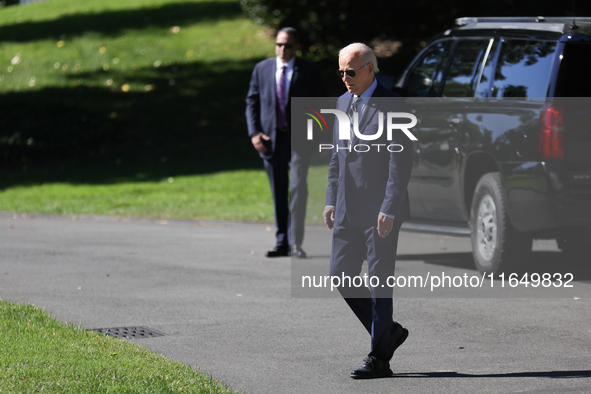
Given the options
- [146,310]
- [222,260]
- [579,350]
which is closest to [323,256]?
[222,260]

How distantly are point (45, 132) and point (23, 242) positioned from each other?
11401mm

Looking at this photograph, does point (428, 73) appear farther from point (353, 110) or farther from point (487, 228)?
point (353, 110)

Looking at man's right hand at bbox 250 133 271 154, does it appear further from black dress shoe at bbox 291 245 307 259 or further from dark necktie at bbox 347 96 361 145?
dark necktie at bbox 347 96 361 145

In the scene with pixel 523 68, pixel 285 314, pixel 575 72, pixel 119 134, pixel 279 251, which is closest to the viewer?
pixel 285 314

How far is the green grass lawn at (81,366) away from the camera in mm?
4562

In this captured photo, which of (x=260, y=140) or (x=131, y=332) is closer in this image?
(x=131, y=332)

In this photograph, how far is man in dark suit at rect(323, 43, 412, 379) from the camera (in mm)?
4934

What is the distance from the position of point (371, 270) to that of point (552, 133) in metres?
2.90

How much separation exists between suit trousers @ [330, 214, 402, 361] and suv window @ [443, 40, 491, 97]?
3635 mm

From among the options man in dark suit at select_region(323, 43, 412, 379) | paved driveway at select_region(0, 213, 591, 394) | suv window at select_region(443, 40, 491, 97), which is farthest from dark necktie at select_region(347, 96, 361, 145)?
suv window at select_region(443, 40, 491, 97)

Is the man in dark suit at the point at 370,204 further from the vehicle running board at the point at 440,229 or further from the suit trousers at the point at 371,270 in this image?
the vehicle running board at the point at 440,229

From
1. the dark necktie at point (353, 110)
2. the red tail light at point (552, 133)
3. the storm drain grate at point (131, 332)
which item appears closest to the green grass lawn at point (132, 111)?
the red tail light at point (552, 133)

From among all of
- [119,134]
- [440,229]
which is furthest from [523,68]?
[119,134]

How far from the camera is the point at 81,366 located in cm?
492
